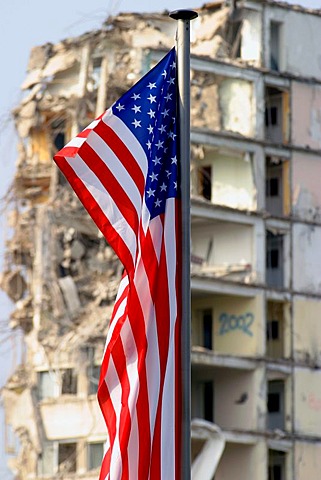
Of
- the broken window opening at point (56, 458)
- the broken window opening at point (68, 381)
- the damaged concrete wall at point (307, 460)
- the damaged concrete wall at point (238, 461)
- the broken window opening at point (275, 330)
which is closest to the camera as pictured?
the broken window opening at point (56, 458)

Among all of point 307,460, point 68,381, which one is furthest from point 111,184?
point 307,460

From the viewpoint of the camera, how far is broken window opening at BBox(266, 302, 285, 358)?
74.4 metres

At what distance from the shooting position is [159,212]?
75.5 ft

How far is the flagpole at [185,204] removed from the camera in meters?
22.2

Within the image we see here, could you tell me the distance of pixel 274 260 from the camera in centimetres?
7556

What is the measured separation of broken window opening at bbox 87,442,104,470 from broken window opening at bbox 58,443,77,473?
26.7 inches

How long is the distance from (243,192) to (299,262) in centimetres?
328

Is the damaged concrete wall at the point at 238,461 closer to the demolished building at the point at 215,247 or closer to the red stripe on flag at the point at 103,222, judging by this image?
the demolished building at the point at 215,247

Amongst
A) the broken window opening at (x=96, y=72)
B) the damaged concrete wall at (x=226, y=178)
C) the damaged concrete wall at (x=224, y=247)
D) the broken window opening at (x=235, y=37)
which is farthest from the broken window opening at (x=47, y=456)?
the broken window opening at (x=235, y=37)

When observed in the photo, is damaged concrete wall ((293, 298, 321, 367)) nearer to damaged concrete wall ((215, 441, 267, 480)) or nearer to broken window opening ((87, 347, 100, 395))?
damaged concrete wall ((215, 441, 267, 480))

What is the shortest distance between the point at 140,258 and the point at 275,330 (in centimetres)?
5241

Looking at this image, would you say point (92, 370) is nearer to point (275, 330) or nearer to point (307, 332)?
point (275, 330)

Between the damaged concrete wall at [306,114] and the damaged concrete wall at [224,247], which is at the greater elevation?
the damaged concrete wall at [306,114]

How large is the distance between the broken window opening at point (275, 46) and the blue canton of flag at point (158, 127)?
175ft
